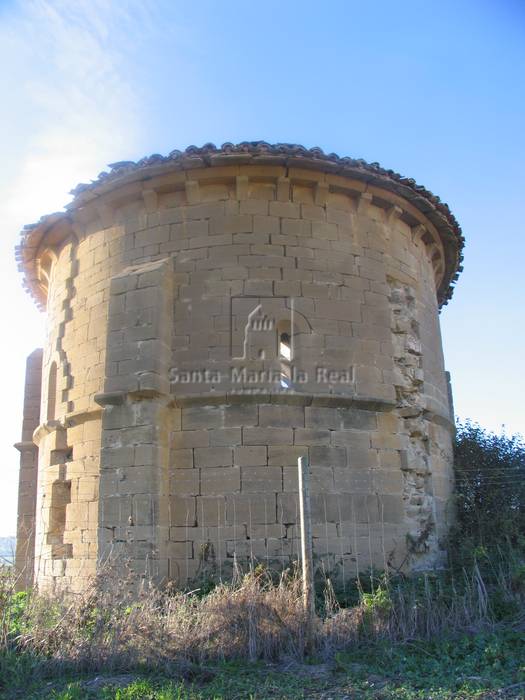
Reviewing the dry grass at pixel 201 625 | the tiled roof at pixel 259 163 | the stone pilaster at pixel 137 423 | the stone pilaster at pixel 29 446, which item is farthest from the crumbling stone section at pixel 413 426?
the stone pilaster at pixel 29 446

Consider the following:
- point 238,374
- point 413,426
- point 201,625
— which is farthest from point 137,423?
point 413,426

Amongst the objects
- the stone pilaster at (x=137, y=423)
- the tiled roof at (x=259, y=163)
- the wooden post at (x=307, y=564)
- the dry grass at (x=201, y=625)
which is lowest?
Answer: the dry grass at (x=201, y=625)

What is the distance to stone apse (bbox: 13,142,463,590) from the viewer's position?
7988 millimetres

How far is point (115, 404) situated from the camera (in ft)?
27.2

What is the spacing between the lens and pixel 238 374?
8453mm

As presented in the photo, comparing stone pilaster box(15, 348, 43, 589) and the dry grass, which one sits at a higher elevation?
stone pilaster box(15, 348, 43, 589)

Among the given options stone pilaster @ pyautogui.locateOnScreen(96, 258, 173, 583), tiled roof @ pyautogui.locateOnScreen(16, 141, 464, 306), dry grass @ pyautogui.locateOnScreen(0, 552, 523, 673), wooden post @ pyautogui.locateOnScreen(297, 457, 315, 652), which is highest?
tiled roof @ pyautogui.locateOnScreen(16, 141, 464, 306)

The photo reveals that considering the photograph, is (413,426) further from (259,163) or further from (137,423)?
(259,163)

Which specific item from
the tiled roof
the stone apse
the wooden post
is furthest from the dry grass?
the tiled roof

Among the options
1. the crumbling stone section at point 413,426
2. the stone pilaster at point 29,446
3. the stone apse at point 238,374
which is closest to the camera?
the stone apse at point 238,374

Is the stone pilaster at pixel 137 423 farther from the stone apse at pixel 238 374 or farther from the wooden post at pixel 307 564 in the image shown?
the wooden post at pixel 307 564

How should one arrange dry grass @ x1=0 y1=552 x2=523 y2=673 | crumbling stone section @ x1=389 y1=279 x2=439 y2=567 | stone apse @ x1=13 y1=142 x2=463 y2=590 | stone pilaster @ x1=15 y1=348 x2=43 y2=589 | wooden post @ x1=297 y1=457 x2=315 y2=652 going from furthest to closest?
stone pilaster @ x1=15 y1=348 x2=43 y2=589, crumbling stone section @ x1=389 y1=279 x2=439 y2=567, stone apse @ x1=13 y1=142 x2=463 y2=590, wooden post @ x1=297 y1=457 x2=315 y2=652, dry grass @ x1=0 y1=552 x2=523 y2=673

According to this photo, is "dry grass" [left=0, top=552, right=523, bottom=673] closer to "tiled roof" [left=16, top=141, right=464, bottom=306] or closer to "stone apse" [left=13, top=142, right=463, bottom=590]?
→ "stone apse" [left=13, top=142, right=463, bottom=590]

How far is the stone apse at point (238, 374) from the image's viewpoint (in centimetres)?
799
